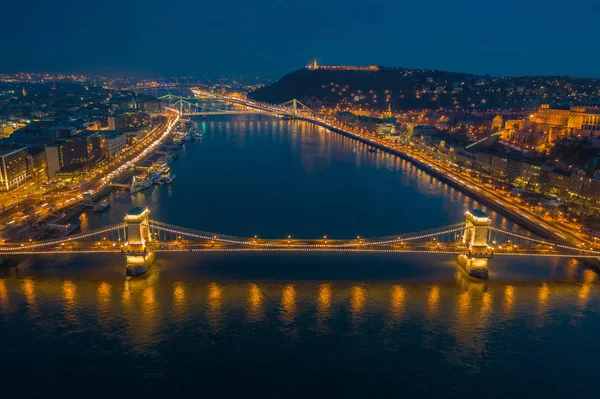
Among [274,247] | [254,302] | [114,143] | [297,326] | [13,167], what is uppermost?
[114,143]

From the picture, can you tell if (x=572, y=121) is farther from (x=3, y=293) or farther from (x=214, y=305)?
(x=3, y=293)

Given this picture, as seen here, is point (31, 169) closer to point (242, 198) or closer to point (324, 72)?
point (242, 198)

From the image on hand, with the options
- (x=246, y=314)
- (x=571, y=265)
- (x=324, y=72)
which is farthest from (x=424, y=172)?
(x=324, y=72)

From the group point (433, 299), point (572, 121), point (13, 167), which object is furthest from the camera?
point (572, 121)

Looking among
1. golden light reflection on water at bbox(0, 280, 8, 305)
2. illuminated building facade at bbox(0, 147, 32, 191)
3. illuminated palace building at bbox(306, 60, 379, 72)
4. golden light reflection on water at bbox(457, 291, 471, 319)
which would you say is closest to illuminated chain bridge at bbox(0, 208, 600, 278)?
golden light reflection on water at bbox(0, 280, 8, 305)

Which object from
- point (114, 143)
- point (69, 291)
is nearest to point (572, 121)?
point (69, 291)

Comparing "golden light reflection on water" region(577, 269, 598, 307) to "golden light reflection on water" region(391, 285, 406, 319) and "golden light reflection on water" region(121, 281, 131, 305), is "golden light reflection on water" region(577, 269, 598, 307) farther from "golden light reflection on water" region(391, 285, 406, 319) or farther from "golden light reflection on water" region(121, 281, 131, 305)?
"golden light reflection on water" region(121, 281, 131, 305)
